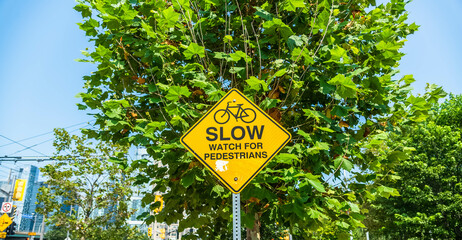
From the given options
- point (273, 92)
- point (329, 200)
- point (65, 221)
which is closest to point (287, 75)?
point (273, 92)

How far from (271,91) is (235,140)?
1889 millimetres

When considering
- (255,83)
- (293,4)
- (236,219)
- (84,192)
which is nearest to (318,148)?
(255,83)

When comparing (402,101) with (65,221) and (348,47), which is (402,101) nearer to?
(348,47)

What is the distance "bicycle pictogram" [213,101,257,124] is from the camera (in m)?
3.68

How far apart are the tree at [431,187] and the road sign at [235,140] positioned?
2077 cm

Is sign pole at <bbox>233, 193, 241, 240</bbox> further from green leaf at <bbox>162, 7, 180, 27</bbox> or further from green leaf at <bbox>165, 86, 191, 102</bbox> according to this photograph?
green leaf at <bbox>162, 7, 180, 27</bbox>

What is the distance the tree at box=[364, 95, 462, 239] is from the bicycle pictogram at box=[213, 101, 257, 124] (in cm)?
2081

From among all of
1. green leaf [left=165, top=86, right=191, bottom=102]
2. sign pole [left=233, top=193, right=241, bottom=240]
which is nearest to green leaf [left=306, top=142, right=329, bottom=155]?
sign pole [left=233, top=193, right=241, bottom=240]

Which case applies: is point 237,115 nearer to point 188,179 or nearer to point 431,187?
point 188,179

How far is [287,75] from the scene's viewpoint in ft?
15.7

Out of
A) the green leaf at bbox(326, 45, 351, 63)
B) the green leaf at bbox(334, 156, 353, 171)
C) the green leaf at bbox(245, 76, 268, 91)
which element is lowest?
the green leaf at bbox(334, 156, 353, 171)

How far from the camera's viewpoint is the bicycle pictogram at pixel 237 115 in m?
3.68

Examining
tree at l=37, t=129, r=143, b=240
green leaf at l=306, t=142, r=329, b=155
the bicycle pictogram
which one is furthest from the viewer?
tree at l=37, t=129, r=143, b=240

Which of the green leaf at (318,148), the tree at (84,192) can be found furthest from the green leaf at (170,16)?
the tree at (84,192)
